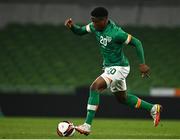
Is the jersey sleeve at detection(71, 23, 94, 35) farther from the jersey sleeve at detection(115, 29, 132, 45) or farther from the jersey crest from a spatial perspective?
the jersey sleeve at detection(115, 29, 132, 45)

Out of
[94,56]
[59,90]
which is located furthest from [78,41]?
[59,90]

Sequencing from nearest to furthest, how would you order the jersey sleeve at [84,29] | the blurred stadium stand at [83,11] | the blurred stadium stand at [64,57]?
1. the jersey sleeve at [84,29]
2. the blurred stadium stand at [64,57]
3. the blurred stadium stand at [83,11]

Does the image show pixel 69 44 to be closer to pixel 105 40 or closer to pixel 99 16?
pixel 105 40

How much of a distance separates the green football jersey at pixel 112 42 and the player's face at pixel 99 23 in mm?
120

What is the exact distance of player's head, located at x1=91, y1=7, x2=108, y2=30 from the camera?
1095 centimetres

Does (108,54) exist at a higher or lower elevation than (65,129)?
higher

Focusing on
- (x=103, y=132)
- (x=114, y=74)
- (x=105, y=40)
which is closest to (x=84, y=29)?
(x=105, y=40)

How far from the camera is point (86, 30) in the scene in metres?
11.8

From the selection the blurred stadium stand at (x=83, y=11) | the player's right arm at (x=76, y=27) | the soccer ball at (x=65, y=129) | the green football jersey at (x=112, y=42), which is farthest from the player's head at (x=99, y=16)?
the blurred stadium stand at (x=83, y=11)

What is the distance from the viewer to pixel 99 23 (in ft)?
36.3

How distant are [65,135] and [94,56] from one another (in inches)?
651

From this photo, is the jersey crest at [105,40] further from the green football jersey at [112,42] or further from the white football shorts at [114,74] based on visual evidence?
the white football shorts at [114,74]

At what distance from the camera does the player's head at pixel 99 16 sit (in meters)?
11.0

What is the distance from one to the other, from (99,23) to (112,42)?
1.47 ft
